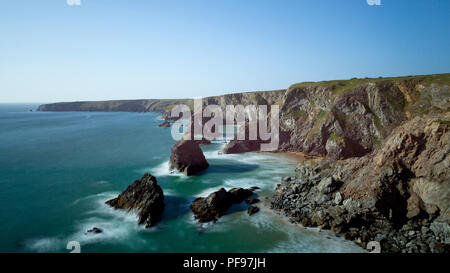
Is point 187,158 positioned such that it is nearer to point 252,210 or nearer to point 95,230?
point 252,210

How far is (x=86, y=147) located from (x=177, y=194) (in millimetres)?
51164

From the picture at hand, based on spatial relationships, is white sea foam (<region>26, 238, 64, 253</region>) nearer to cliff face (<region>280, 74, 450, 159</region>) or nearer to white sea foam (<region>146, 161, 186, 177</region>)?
white sea foam (<region>146, 161, 186, 177</region>)

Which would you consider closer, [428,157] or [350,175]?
[428,157]

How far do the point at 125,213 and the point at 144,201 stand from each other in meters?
2.71

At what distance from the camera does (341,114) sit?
55.2 meters

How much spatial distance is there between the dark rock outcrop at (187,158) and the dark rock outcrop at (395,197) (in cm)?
1922

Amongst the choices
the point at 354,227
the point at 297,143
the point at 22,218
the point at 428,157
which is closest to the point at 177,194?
the point at 22,218

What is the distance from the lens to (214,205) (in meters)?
28.3

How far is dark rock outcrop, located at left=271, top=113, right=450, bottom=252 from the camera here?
21203 mm

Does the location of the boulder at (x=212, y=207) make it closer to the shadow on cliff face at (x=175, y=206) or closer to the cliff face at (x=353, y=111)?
the shadow on cliff face at (x=175, y=206)

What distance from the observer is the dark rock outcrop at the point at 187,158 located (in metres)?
44.3

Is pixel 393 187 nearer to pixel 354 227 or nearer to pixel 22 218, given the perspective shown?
pixel 354 227

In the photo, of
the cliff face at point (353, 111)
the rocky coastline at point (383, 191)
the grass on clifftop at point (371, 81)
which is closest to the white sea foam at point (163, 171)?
the rocky coastline at point (383, 191)

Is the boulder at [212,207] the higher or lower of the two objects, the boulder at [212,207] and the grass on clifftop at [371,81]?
the lower
